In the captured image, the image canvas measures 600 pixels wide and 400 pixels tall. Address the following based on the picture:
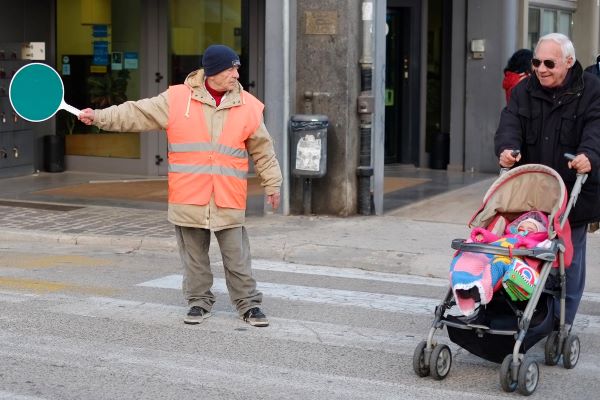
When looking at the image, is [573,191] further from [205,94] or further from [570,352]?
[205,94]

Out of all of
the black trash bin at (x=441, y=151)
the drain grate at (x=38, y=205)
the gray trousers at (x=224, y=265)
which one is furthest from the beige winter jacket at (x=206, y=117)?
the black trash bin at (x=441, y=151)

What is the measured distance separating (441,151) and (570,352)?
37.1 feet

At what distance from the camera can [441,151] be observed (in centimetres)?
1806

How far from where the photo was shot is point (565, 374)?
6852 mm

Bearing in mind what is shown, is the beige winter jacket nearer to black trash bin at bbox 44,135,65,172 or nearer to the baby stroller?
the baby stroller

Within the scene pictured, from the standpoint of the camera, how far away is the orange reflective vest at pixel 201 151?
773cm

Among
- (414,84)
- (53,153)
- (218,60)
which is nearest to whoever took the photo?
(218,60)

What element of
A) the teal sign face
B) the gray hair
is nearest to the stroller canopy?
the gray hair

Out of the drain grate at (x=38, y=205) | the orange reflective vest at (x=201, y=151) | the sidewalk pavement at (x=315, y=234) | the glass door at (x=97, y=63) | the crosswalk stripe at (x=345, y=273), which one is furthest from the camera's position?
the glass door at (x=97, y=63)

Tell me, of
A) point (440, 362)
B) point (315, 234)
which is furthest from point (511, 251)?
point (315, 234)

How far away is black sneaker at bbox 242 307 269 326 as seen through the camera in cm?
795

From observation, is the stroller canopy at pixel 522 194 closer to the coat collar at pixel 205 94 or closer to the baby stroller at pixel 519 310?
the baby stroller at pixel 519 310

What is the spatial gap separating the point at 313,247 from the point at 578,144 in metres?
4.34

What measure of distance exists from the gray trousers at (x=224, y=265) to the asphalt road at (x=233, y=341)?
18 centimetres
